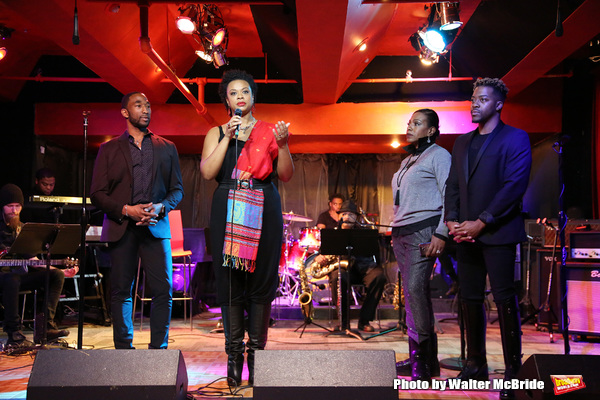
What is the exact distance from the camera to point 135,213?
3020 mm

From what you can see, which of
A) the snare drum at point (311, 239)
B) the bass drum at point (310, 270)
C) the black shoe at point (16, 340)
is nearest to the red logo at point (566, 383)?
the bass drum at point (310, 270)

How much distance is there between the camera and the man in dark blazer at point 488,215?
107 inches

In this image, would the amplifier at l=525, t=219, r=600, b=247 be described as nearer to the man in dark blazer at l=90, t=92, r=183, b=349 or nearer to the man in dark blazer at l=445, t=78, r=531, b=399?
the man in dark blazer at l=445, t=78, r=531, b=399

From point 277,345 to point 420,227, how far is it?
7.92 ft

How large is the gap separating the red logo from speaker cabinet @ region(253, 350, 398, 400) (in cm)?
71

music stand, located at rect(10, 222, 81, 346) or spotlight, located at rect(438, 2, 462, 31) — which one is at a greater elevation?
spotlight, located at rect(438, 2, 462, 31)

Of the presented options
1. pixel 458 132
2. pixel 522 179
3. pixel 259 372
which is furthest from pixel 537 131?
pixel 259 372

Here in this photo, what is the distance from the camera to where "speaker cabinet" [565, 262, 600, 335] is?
5.30 meters

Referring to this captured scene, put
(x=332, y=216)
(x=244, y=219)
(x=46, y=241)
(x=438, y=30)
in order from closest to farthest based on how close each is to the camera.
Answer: (x=244, y=219), (x=46, y=241), (x=438, y=30), (x=332, y=216)

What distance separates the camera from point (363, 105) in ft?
29.1

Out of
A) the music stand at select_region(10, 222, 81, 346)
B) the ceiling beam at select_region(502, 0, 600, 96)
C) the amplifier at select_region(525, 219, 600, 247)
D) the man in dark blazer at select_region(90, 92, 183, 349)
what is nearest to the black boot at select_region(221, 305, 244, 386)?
the man in dark blazer at select_region(90, 92, 183, 349)

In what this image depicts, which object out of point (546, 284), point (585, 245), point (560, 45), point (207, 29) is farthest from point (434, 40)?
point (546, 284)

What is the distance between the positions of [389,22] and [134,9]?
3609mm

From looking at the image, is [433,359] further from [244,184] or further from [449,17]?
[449,17]
